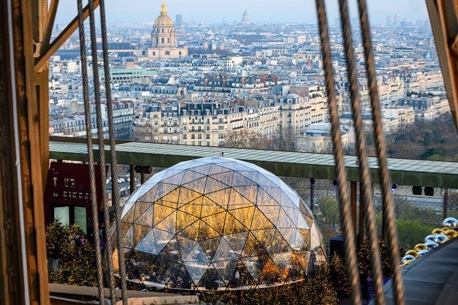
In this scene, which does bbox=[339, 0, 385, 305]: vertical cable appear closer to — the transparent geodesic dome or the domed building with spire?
the transparent geodesic dome

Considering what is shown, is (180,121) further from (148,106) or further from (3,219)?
(3,219)

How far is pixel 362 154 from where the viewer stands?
7.07ft

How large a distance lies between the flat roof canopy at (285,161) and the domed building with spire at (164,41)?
5.68m

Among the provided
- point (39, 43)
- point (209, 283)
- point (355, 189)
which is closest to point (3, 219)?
point (209, 283)

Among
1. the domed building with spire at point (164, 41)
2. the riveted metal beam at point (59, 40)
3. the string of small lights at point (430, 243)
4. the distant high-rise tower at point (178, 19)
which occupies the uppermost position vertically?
the distant high-rise tower at point (178, 19)

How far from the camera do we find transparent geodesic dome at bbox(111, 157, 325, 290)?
11.7 meters

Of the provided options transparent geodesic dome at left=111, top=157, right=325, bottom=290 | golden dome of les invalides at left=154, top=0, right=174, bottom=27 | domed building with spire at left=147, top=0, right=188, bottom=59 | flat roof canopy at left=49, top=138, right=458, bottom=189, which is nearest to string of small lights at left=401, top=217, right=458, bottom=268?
transparent geodesic dome at left=111, top=157, right=325, bottom=290

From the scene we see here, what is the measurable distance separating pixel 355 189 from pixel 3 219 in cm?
1205

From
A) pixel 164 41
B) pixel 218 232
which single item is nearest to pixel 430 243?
pixel 218 232

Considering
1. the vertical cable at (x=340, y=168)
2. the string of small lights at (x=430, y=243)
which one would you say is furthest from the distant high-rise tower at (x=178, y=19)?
the vertical cable at (x=340, y=168)

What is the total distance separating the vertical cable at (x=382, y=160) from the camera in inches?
82.7

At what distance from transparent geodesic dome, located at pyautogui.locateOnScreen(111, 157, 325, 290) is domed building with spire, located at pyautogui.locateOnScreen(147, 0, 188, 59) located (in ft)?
37.8

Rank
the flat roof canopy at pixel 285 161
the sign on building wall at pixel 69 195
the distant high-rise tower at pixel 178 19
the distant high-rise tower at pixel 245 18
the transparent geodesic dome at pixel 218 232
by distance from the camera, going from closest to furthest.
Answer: the transparent geodesic dome at pixel 218 232
the flat roof canopy at pixel 285 161
the sign on building wall at pixel 69 195
the distant high-rise tower at pixel 245 18
the distant high-rise tower at pixel 178 19

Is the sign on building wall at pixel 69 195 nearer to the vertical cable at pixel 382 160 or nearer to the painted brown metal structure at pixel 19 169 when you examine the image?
the painted brown metal structure at pixel 19 169
